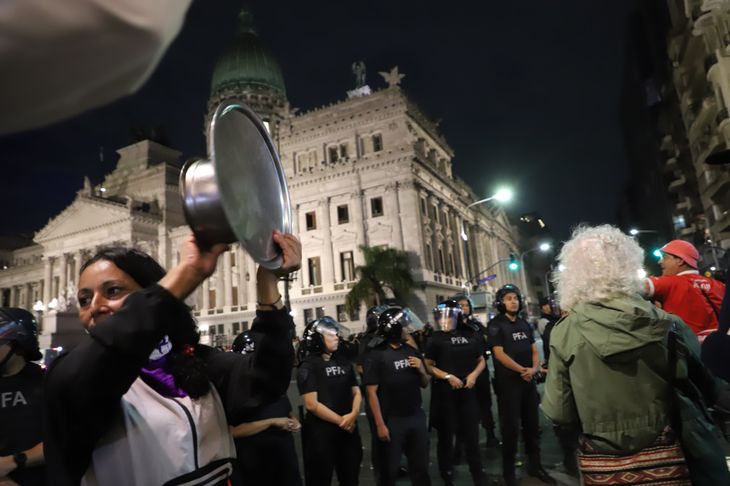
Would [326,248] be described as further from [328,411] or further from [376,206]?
[328,411]

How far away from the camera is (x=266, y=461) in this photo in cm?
480

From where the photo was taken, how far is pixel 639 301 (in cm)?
297

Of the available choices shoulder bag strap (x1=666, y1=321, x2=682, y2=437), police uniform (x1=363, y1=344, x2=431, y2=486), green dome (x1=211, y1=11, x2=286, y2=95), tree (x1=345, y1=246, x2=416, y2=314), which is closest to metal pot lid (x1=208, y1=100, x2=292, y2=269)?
shoulder bag strap (x1=666, y1=321, x2=682, y2=437)

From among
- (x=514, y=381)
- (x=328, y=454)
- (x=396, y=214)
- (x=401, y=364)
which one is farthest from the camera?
(x=396, y=214)

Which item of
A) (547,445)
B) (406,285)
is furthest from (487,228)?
(547,445)

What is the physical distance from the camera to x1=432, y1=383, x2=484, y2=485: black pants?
5984 mm

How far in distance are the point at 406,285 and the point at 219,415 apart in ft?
104

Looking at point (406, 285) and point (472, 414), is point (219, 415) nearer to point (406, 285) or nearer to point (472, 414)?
point (472, 414)

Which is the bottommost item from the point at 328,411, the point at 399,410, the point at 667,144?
the point at 399,410

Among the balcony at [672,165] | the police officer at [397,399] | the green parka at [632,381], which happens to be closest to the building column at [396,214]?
the balcony at [672,165]

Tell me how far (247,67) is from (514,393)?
59.7m

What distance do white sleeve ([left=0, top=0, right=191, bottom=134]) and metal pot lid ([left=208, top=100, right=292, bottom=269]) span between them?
1.26 ft

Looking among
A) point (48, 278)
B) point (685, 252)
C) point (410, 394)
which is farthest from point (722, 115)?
point (48, 278)

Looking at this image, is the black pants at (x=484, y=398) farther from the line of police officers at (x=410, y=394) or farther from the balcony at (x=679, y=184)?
the balcony at (x=679, y=184)
